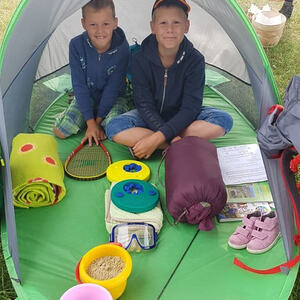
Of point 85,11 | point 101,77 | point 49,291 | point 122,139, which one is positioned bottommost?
point 49,291

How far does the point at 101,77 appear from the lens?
2109 millimetres

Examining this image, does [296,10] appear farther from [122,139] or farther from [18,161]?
[18,161]

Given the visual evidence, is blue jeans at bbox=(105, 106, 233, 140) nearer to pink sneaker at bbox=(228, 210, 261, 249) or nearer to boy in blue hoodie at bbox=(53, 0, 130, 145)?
boy in blue hoodie at bbox=(53, 0, 130, 145)

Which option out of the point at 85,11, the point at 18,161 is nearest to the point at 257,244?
the point at 18,161

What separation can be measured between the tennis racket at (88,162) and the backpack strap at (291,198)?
28.0 inches

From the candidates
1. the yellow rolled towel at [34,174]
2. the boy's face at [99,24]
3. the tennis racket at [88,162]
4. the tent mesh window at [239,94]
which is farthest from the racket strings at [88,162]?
the tent mesh window at [239,94]

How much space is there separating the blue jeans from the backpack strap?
573 millimetres

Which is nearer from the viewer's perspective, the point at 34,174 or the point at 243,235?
the point at 243,235

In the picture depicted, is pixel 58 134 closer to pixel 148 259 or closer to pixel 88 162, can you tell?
pixel 88 162

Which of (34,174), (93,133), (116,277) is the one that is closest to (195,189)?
(116,277)

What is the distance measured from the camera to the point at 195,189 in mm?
1499

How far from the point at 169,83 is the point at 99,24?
40cm

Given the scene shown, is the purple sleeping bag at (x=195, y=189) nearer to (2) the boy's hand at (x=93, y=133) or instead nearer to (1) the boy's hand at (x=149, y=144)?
(1) the boy's hand at (x=149, y=144)

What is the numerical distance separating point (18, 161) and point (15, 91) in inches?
15.1
